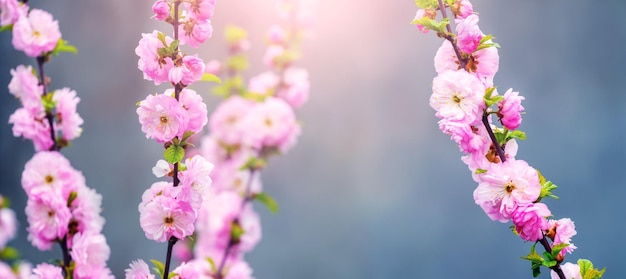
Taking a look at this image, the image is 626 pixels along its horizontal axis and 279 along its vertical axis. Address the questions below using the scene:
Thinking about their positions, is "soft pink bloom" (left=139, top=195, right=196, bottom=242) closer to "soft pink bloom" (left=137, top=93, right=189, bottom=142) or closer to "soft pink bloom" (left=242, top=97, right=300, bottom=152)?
"soft pink bloom" (left=137, top=93, right=189, bottom=142)

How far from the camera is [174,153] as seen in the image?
717 millimetres

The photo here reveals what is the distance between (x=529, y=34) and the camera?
232 centimetres

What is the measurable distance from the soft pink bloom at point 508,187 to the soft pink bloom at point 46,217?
54cm

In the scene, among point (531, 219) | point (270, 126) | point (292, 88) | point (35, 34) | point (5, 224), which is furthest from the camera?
point (292, 88)

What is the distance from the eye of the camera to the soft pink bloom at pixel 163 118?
0.71 m

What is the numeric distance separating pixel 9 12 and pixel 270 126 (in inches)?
29.2

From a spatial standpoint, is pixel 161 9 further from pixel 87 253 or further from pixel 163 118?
pixel 87 253

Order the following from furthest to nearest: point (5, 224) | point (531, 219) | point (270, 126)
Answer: point (270, 126)
point (531, 219)
point (5, 224)

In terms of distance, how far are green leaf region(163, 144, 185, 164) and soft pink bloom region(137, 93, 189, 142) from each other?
0.04ft

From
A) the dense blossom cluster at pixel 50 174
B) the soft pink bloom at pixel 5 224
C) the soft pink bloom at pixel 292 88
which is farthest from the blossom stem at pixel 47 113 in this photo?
the soft pink bloom at pixel 292 88

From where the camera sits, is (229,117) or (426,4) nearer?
(426,4)

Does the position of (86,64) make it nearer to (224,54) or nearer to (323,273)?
(224,54)

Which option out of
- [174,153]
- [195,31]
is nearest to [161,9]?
[195,31]

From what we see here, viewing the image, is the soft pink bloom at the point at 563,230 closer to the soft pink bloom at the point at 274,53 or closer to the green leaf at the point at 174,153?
the green leaf at the point at 174,153
